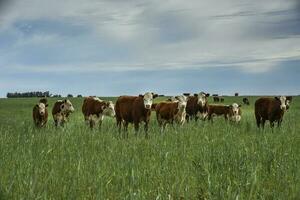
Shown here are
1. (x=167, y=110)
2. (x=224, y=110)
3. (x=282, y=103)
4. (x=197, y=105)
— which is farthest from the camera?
(x=224, y=110)

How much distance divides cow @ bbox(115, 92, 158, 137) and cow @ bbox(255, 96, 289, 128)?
5.42 m

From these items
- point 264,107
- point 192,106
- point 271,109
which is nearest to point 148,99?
point 271,109

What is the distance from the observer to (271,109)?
2197 cm

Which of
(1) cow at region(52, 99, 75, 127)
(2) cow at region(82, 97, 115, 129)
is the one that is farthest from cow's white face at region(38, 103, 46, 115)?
(2) cow at region(82, 97, 115, 129)

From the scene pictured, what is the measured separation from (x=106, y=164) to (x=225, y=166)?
7.00 feet

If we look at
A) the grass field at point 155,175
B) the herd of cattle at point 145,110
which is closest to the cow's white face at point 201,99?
the herd of cattle at point 145,110

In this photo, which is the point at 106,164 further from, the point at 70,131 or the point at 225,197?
the point at 70,131

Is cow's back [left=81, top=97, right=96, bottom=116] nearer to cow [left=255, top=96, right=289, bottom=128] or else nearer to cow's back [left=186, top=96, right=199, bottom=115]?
cow's back [left=186, top=96, right=199, bottom=115]

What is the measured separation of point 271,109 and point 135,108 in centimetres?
676

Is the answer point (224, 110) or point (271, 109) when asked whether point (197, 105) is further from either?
point (271, 109)

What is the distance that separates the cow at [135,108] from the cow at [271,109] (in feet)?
17.8

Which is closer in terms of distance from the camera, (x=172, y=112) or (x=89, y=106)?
(x=172, y=112)

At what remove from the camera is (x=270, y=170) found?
25.8 ft

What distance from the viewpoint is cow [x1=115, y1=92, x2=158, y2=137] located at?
19594 mm
